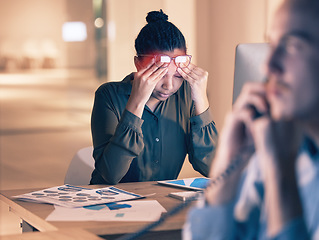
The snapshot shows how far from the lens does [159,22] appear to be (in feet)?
7.20

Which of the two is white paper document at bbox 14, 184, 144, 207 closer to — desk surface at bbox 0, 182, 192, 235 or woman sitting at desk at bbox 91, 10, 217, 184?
desk surface at bbox 0, 182, 192, 235

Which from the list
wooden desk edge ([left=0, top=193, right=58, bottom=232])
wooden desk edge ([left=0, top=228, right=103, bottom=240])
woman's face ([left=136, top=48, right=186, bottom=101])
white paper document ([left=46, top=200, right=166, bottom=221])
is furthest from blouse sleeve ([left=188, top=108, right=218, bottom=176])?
wooden desk edge ([left=0, top=228, right=103, bottom=240])

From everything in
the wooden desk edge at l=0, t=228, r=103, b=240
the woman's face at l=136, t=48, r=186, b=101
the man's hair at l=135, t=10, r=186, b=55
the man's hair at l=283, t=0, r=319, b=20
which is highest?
the man's hair at l=283, t=0, r=319, b=20

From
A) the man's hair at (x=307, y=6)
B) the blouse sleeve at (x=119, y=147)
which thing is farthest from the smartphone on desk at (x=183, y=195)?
the man's hair at (x=307, y=6)

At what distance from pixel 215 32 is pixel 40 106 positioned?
2.46m

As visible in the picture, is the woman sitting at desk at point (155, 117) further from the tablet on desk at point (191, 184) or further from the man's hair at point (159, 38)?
the tablet on desk at point (191, 184)

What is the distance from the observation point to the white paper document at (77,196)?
1.55 metres

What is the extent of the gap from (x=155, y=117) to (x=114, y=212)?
2.69 ft

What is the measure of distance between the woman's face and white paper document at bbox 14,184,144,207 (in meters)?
0.46

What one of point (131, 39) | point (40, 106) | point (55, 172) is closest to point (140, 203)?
point (55, 172)

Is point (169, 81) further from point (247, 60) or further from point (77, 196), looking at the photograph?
point (77, 196)

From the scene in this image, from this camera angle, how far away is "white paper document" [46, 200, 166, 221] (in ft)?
4.48

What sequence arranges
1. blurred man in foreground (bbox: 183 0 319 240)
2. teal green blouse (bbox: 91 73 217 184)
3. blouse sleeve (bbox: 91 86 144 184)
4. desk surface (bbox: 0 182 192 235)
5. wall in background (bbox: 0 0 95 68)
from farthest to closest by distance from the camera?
wall in background (bbox: 0 0 95 68)
teal green blouse (bbox: 91 73 217 184)
blouse sleeve (bbox: 91 86 144 184)
desk surface (bbox: 0 182 192 235)
blurred man in foreground (bbox: 183 0 319 240)

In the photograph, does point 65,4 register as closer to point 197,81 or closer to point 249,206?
point 197,81
